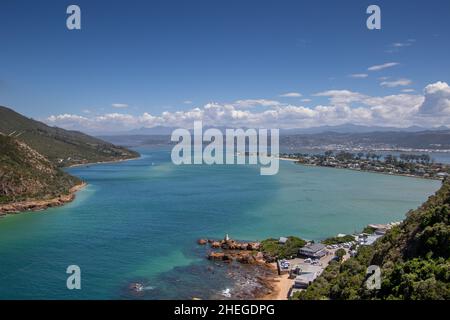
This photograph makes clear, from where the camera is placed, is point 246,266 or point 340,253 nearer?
point 246,266

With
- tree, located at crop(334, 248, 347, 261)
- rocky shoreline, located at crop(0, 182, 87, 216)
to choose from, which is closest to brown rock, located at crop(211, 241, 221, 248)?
tree, located at crop(334, 248, 347, 261)

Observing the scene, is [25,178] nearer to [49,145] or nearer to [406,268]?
[406,268]

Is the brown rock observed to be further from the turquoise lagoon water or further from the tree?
the tree

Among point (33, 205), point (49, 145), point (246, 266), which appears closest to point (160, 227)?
point (246, 266)

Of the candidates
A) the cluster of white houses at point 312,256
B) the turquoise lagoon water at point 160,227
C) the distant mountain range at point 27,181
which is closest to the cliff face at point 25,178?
the distant mountain range at point 27,181

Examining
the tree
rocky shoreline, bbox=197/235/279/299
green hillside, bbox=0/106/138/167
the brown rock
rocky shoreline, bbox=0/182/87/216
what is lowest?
rocky shoreline, bbox=197/235/279/299

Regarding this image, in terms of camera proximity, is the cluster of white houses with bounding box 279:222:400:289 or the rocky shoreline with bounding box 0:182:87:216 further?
the rocky shoreline with bounding box 0:182:87:216
